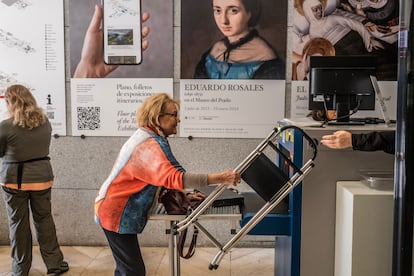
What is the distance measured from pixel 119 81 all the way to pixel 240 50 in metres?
1.08

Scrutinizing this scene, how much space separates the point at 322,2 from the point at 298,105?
2.86 ft

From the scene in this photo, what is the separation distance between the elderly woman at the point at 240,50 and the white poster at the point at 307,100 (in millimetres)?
187

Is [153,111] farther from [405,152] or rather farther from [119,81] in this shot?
[119,81]

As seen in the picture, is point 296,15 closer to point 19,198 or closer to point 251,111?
point 251,111

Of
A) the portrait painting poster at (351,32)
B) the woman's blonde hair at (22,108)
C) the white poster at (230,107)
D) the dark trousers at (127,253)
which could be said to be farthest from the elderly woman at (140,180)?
the portrait painting poster at (351,32)

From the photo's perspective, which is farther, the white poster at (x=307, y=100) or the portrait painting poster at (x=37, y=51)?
the portrait painting poster at (x=37, y=51)

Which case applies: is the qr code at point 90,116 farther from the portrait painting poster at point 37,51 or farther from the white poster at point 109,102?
the portrait painting poster at point 37,51

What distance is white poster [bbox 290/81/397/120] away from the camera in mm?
4227

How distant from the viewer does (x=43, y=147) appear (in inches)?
141

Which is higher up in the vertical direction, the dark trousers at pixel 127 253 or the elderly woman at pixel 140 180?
the elderly woman at pixel 140 180

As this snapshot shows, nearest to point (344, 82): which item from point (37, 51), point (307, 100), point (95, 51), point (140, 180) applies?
point (140, 180)

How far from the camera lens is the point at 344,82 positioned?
9.47ft

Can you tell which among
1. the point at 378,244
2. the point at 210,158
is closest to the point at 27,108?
the point at 210,158

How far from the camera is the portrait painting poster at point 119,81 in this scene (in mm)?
4305
